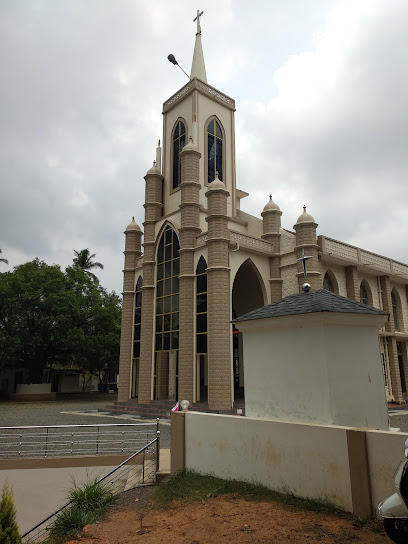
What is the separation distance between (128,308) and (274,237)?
9110mm

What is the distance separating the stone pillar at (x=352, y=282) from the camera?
21.7 m

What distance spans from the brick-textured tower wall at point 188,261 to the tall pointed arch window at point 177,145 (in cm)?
223

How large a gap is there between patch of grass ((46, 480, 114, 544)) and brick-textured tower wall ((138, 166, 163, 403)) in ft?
42.3

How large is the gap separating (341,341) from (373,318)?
2.71ft

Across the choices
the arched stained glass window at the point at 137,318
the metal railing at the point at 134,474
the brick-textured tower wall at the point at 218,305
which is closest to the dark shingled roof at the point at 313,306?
the metal railing at the point at 134,474

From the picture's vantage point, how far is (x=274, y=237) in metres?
21.4

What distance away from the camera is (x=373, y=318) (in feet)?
23.5

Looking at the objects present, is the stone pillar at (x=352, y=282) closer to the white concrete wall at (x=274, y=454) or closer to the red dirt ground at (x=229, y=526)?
the white concrete wall at (x=274, y=454)

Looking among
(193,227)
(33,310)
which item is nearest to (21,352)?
(33,310)

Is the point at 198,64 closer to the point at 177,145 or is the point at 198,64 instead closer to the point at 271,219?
the point at 177,145

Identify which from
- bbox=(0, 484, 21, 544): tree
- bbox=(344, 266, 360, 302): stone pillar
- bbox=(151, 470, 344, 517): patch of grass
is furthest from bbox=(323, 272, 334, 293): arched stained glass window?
bbox=(0, 484, 21, 544): tree

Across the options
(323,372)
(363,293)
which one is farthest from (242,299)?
(323,372)

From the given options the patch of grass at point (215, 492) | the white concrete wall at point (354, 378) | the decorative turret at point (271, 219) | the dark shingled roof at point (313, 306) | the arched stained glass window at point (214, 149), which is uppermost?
the arched stained glass window at point (214, 149)

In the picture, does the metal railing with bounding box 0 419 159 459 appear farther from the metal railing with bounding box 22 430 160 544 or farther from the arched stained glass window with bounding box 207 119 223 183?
the arched stained glass window with bounding box 207 119 223 183
